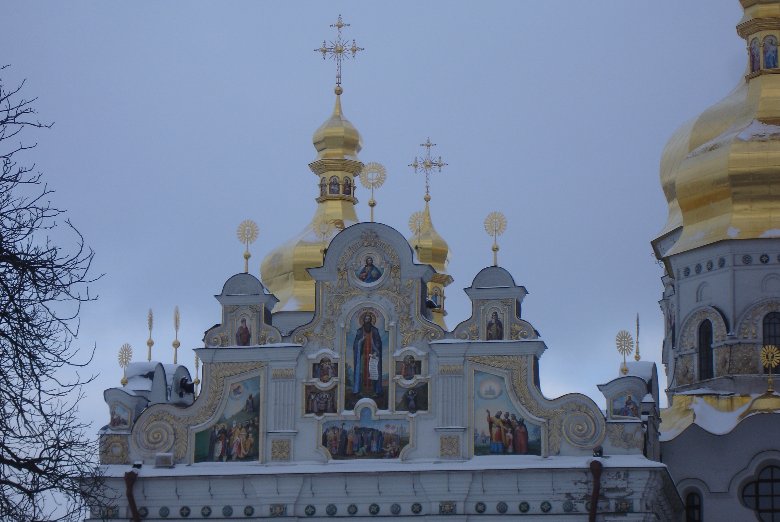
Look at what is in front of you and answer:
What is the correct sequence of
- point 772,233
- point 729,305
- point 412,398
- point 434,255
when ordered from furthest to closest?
point 434,255, point 729,305, point 772,233, point 412,398

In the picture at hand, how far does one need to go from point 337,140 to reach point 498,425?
55.2ft

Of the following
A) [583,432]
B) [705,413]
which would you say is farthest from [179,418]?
[705,413]

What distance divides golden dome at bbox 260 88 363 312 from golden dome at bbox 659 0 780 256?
9.72 metres

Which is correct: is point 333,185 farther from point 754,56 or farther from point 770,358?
point 770,358

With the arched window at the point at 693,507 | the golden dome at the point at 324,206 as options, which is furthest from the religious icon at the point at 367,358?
the golden dome at the point at 324,206

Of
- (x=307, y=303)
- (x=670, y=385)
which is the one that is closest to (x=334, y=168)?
(x=307, y=303)

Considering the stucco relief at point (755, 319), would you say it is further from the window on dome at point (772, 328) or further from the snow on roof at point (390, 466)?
the snow on roof at point (390, 466)

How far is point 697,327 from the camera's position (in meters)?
40.9

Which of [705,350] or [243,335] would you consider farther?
[705,350]

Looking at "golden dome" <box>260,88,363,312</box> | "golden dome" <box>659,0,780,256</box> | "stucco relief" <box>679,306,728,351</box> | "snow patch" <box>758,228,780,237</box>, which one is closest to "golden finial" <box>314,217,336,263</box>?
"golden dome" <box>260,88,363,312</box>

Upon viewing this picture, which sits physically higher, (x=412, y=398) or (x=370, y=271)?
(x=370, y=271)

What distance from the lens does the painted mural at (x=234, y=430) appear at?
114ft

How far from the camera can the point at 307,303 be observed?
47.7 meters

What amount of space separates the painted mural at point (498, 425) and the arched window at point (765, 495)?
673 cm
